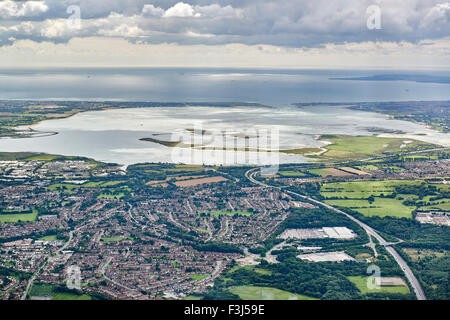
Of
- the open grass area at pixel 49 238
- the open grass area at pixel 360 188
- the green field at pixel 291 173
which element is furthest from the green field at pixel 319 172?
the open grass area at pixel 49 238

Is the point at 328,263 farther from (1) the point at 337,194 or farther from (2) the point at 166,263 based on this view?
(1) the point at 337,194

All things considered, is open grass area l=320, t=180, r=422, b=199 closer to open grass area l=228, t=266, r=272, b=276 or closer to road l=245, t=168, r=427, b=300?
road l=245, t=168, r=427, b=300

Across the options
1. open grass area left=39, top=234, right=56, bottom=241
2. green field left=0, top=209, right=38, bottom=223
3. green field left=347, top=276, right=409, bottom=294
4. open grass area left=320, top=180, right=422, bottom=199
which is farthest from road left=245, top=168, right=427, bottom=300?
open grass area left=39, top=234, right=56, bottom=241

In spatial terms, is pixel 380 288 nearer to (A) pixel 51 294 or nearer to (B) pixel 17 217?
(A) pixel 51 294

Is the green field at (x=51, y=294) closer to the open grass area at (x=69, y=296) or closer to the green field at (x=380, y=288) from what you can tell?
the open grass area at (x=69, y=296)
